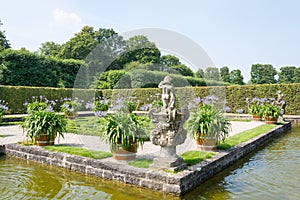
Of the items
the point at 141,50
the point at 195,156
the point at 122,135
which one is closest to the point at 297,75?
the point at 141,50

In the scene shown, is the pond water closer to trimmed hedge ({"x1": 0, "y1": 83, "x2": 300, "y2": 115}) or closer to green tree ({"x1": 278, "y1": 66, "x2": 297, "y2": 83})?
trimmed hedge ({"x1": 0, "y1": 83, "x2": 300, "y2": 115})

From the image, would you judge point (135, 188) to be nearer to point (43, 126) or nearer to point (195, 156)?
point (195, 156)

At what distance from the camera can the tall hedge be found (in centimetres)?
2088

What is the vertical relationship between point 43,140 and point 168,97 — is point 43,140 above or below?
below

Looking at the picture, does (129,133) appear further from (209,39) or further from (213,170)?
(209,39)

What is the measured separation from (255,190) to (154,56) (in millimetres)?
4783

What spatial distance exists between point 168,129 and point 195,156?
1193 millimetres

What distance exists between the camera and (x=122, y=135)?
14.7 ft

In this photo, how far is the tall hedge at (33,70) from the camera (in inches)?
822

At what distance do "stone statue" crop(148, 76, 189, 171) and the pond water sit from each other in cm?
52

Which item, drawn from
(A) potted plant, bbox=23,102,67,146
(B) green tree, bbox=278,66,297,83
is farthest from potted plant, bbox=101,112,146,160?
(B) green tree, bbox=278,66,297,83

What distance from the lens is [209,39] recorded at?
21.6 ft

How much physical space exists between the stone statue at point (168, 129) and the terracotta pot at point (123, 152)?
682 mm

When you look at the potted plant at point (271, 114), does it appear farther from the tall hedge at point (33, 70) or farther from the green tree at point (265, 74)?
the green tree at point (265, 74)
